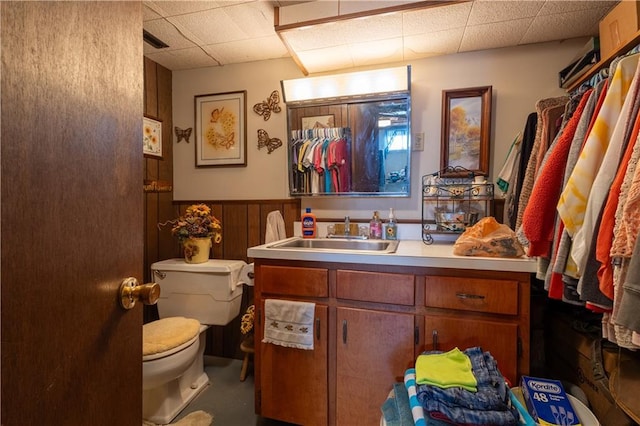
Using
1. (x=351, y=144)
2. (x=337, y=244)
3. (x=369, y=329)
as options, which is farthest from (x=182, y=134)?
(x=369, y=329)

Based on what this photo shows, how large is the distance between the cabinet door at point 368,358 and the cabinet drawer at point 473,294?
15cm

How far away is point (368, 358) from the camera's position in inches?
51.4

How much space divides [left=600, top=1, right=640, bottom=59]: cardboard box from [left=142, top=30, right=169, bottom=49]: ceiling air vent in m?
2.26

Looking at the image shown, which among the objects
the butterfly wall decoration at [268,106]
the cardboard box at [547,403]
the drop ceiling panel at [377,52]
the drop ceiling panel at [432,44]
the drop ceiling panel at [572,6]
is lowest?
the cardboard box at [547,403]

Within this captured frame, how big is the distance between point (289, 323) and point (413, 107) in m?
1.45

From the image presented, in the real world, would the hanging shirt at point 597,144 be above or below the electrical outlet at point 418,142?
below

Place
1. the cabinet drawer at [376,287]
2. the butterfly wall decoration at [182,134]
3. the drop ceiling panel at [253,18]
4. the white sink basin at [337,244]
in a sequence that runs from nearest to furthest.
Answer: the cabinet drawer at [376,287]
the drop ceiling panel at [253,18]
the white sink basin at [337,244]
the butterfly wall decoration at [182,134]

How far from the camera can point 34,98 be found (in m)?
0.48

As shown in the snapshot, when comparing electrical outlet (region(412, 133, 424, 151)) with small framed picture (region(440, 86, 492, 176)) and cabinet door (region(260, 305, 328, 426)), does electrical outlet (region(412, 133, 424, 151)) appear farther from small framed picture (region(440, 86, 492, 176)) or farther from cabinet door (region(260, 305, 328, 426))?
cabinet door (region(260, 305, 328, 426))

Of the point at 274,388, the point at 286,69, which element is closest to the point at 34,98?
the point at 274,388

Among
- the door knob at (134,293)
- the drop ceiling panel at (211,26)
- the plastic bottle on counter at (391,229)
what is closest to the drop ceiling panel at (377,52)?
the drop ceiling panel at (211,26)

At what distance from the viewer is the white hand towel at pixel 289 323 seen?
4.47 ft

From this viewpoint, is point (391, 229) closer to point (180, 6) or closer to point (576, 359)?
point (576, 359)

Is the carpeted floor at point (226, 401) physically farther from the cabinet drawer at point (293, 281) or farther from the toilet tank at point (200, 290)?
the cabinet drawer at point (293, 281)
